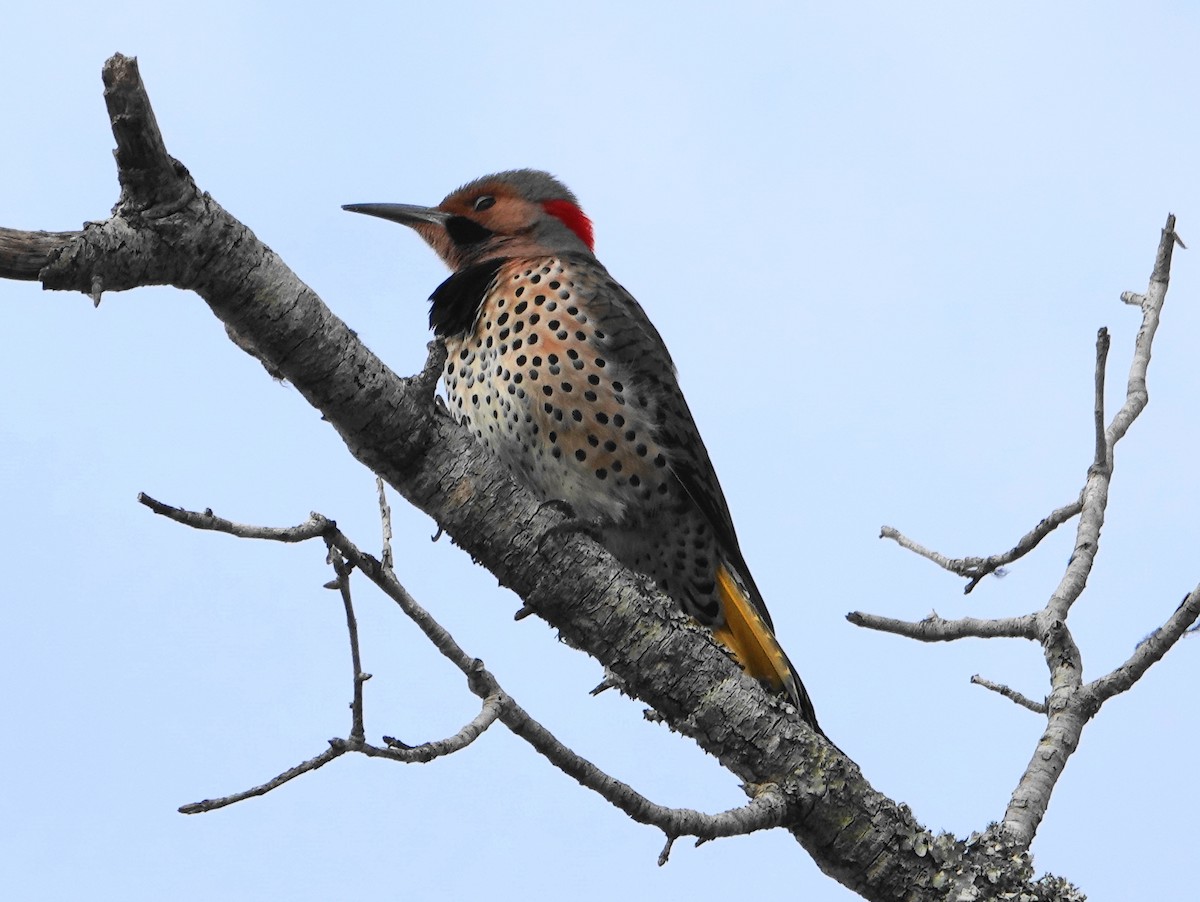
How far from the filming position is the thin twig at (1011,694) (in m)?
5.03

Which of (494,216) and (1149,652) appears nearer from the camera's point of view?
(1149,652)

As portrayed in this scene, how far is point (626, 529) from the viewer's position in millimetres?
5574

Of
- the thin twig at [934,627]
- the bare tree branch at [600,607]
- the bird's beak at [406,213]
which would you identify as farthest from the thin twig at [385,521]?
the bird's beak at [406,213]

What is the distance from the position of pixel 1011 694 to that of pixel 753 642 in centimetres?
101

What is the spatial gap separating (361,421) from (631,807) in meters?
1.43

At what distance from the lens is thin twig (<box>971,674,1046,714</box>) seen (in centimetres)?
503

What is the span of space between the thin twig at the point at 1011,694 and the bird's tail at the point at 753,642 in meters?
0.65

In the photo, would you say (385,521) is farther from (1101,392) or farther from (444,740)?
(1101,392)

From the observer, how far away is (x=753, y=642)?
5.53 meters

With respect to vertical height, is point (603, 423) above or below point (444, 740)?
above

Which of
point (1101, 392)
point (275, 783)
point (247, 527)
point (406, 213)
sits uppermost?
point (406, 213)

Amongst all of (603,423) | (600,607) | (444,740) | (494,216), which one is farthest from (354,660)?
(494,216)

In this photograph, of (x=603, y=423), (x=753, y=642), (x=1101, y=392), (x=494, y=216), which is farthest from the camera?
(x=494, y=216)

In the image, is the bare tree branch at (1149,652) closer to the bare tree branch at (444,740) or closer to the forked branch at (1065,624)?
the forked branch at (1065,624)
